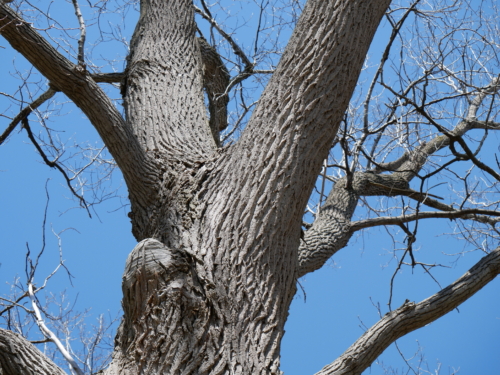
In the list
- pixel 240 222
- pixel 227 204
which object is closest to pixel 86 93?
pixel 227 204

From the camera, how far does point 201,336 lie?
1.59 metres

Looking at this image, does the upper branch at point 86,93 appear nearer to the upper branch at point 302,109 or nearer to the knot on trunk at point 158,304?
the upper branch at point 302,109

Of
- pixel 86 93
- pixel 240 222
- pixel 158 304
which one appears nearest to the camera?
pixel 158 304

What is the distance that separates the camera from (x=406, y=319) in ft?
8.18

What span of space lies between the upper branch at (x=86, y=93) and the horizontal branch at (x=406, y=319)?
1.29m

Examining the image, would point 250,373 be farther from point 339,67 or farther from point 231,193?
point 339,67

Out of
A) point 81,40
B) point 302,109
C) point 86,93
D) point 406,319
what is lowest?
point 406,319

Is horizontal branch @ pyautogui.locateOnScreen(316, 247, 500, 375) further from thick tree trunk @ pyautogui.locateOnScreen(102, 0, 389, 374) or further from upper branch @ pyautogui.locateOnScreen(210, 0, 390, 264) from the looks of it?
upper branch @ pyautogui.locateOnScreen(210, 0, 390, 264)

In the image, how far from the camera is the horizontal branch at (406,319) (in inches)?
93.2

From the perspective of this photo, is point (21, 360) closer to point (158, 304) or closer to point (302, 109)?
point (158, 304)

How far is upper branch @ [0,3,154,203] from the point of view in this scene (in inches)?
84.7

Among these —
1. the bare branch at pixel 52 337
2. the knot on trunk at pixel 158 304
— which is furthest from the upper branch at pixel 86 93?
the bare branch at pixel 52 337

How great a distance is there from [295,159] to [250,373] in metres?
0.77

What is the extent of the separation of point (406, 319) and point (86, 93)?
74.8 inches
